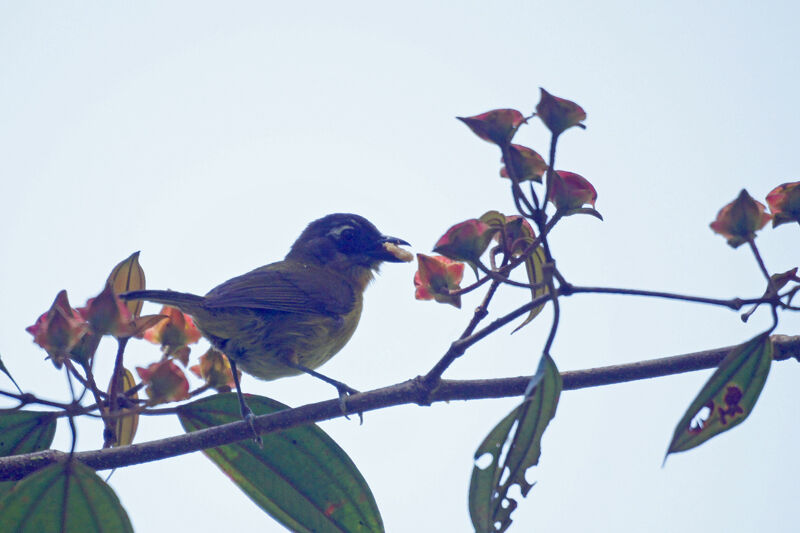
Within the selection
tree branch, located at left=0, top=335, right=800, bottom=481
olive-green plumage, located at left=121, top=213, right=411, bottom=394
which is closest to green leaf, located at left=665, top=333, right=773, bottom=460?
tree branch, located at left=0, top=335, right=800, bottom=481

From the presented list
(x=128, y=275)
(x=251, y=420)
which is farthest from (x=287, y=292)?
(x=251, y=420)

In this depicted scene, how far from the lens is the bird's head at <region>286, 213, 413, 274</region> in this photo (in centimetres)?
538

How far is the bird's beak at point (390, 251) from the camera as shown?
17.0 ft

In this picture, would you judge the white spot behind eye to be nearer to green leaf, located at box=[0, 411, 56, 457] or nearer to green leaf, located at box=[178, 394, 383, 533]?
green leaf, located at box=[178, 394, 383, 533]

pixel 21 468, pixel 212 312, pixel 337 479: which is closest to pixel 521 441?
pixel 337 479

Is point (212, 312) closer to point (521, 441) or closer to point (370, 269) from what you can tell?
point (370, 269)

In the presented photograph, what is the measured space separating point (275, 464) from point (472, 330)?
970 millimetres

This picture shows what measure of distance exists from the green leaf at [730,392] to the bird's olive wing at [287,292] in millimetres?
2629

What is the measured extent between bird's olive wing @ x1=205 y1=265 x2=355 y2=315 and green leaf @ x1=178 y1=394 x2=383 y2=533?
3.99ft

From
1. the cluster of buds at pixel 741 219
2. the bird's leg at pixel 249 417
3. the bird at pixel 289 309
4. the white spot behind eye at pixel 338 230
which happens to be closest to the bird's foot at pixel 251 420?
the bird's leg at pixel 249 417

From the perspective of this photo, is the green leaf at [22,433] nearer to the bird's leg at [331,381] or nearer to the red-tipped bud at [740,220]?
the bird's leg at [331,381]

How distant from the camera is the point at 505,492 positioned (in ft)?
7.17

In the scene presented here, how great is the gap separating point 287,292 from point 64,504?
229 cm

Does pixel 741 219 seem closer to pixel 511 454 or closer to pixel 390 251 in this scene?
pixel 511 454
